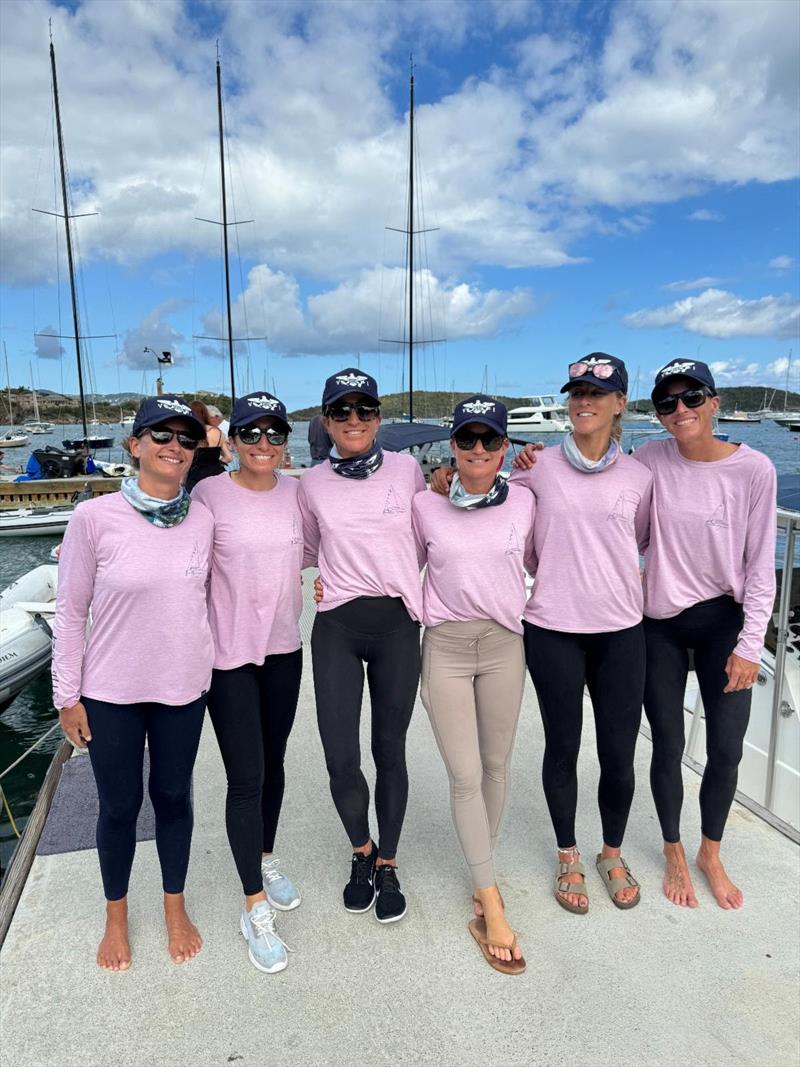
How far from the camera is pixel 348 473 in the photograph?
249cm

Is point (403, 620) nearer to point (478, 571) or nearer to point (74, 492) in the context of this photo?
point (478, 571)

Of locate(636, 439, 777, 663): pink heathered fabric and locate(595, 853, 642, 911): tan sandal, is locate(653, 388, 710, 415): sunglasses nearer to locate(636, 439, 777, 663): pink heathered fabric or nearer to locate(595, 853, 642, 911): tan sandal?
locate(636, 439, 777, 663): pink heathered fabric

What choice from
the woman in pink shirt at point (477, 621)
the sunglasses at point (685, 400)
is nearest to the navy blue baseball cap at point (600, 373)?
the sunglasses at point (685, 400)

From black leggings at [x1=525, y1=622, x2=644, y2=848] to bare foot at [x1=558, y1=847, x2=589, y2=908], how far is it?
15cm

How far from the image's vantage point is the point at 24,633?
754 centimetres

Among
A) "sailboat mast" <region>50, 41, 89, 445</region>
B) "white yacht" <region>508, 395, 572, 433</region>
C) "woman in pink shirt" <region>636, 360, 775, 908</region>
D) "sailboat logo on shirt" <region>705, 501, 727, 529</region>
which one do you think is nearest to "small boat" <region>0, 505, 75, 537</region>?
"sailboat mast" <region>50, 41, 89, 445</region>

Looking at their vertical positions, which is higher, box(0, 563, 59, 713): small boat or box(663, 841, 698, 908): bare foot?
box(663, 841, 698, 908): bare foot

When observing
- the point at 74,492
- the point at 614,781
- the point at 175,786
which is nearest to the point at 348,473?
the point at 175,786

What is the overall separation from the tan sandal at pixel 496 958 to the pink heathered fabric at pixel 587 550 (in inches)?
43.1

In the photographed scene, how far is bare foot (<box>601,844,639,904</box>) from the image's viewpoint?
8.52 feet

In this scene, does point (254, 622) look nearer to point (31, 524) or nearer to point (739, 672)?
point (739, 672)

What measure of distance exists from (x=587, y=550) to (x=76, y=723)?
1826 mm

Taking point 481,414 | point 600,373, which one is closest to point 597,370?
point 600,373

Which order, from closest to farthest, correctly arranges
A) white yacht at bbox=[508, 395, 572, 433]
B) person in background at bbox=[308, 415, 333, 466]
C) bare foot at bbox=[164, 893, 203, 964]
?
1. bare foot at bbox=[164, 893, 203, 964]
2. person in background at bbox=[308, 415, 333, 466]
3. white yacht at bbox=[508, 395, 572, 433]
